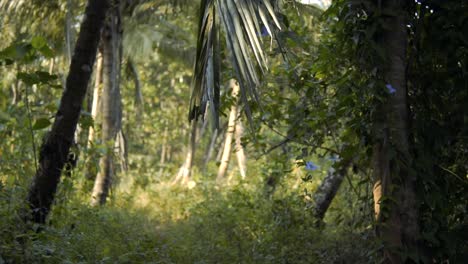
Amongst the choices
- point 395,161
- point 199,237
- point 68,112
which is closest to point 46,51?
point 68,112

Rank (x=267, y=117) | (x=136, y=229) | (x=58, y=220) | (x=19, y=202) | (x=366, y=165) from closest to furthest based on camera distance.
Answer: (x=19, y=202) < (x=366, y=165) < (x=58, y=220) < (x=267, y=117) < (x=136, y=229)

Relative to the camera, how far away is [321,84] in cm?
523

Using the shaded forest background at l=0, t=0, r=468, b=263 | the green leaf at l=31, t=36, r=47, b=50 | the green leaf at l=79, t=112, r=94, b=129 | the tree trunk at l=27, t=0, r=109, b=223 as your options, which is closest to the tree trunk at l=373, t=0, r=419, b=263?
the shaded forest background at l=0, t=0, r=468, b=263

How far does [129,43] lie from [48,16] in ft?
15.4

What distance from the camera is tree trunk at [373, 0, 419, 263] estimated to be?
399cm

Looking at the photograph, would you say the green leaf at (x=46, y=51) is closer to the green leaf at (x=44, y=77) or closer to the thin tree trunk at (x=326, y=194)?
the green leaf at (x=44, y=77)

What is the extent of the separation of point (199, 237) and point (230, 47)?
451 centimetres

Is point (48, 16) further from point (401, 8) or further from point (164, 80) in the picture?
point (164, 80)

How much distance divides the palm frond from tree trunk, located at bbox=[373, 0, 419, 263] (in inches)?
43.4

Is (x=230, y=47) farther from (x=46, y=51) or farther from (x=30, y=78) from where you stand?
(x=30, y=78)

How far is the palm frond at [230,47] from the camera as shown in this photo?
2918 mm

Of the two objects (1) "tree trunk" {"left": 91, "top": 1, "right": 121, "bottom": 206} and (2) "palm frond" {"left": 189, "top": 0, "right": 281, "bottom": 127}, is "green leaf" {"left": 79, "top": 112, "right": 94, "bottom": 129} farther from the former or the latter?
(1) "tree trunk" {"left": 91, "top": 1, "right": 121, "bottom": 206}

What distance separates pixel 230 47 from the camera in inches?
116

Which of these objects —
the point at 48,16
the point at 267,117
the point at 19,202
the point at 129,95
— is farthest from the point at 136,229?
the point at 129,95
